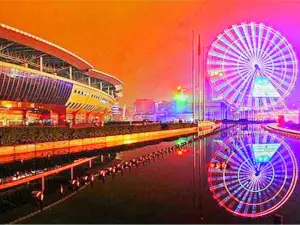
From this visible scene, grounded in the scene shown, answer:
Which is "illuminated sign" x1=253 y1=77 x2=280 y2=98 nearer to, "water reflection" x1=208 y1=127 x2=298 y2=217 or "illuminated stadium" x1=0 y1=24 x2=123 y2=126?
"water reflection" x1=208 y1=127 x2=298 y2=217

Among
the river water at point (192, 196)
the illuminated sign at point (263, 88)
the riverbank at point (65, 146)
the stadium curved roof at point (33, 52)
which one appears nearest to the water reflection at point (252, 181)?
the river water at point (192, 196)

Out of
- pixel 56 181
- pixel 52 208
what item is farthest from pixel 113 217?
pixel 56 181

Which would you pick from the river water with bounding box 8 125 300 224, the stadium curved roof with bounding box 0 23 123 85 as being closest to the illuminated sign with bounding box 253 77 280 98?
the stadium curved roof with bounding box 0 23 123 85

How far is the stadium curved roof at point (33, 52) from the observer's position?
38.3m

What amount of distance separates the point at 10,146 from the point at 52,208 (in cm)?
1127

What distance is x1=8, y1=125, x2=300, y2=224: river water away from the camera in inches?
309

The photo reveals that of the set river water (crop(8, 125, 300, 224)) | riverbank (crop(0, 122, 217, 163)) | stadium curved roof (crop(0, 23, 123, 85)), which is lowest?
river water (crop(8, 125, 300, 224))

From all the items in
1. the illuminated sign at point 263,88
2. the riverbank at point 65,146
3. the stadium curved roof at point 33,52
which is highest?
Answer: the stadium curved roof at point 33,52

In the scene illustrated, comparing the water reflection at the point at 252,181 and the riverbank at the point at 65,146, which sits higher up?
the riverbank at the point at 65,146

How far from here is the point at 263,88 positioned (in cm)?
4350

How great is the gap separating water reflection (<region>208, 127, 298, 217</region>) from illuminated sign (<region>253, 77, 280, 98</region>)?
25.3m

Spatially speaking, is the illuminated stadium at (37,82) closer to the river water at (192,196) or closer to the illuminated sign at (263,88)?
the illuminated sign at (263,88)

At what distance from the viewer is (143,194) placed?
33.0 feet

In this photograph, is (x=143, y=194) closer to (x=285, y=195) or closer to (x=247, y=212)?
(x=247, y=212)
